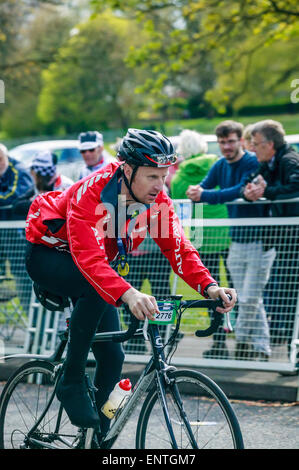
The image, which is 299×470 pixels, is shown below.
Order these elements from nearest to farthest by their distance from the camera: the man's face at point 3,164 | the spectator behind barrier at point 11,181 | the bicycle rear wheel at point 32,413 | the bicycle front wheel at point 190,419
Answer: the bicycle front wheel at point 190,419
the bicycle rear wheel at point 32,413
the spectator behind barrier at point 11,181
the man's face at point 3,164

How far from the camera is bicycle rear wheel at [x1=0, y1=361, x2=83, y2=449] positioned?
4141 millimetres

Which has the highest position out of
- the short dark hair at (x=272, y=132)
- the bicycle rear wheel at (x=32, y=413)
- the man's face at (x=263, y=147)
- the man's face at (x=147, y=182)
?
the short dark hair at (x=272, y=132)

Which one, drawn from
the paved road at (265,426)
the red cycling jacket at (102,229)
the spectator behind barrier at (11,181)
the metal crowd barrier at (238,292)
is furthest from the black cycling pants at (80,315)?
the spectator behind barrier at (11,181)

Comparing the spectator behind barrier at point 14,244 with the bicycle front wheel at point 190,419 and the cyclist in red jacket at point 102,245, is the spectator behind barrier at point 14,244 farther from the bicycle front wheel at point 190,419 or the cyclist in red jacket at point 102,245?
the bicycle front wheel at point 190,419

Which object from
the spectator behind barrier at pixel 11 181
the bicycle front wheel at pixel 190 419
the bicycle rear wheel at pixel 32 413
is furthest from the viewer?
the spectator behind barrier at pixel 11 181

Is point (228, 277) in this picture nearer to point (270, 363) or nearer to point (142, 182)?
point (270, 363)

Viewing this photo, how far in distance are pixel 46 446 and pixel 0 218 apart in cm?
379

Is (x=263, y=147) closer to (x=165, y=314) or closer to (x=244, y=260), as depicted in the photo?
(x=244, y=260)

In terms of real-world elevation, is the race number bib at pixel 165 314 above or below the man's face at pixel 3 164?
below

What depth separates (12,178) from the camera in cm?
779

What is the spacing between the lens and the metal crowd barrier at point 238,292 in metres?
6.21

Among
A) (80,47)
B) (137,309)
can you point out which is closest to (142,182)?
(137,309)

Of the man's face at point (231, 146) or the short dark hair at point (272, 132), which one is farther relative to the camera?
the man's face at point (231, 146)

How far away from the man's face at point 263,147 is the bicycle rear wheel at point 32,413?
327 centimetres
